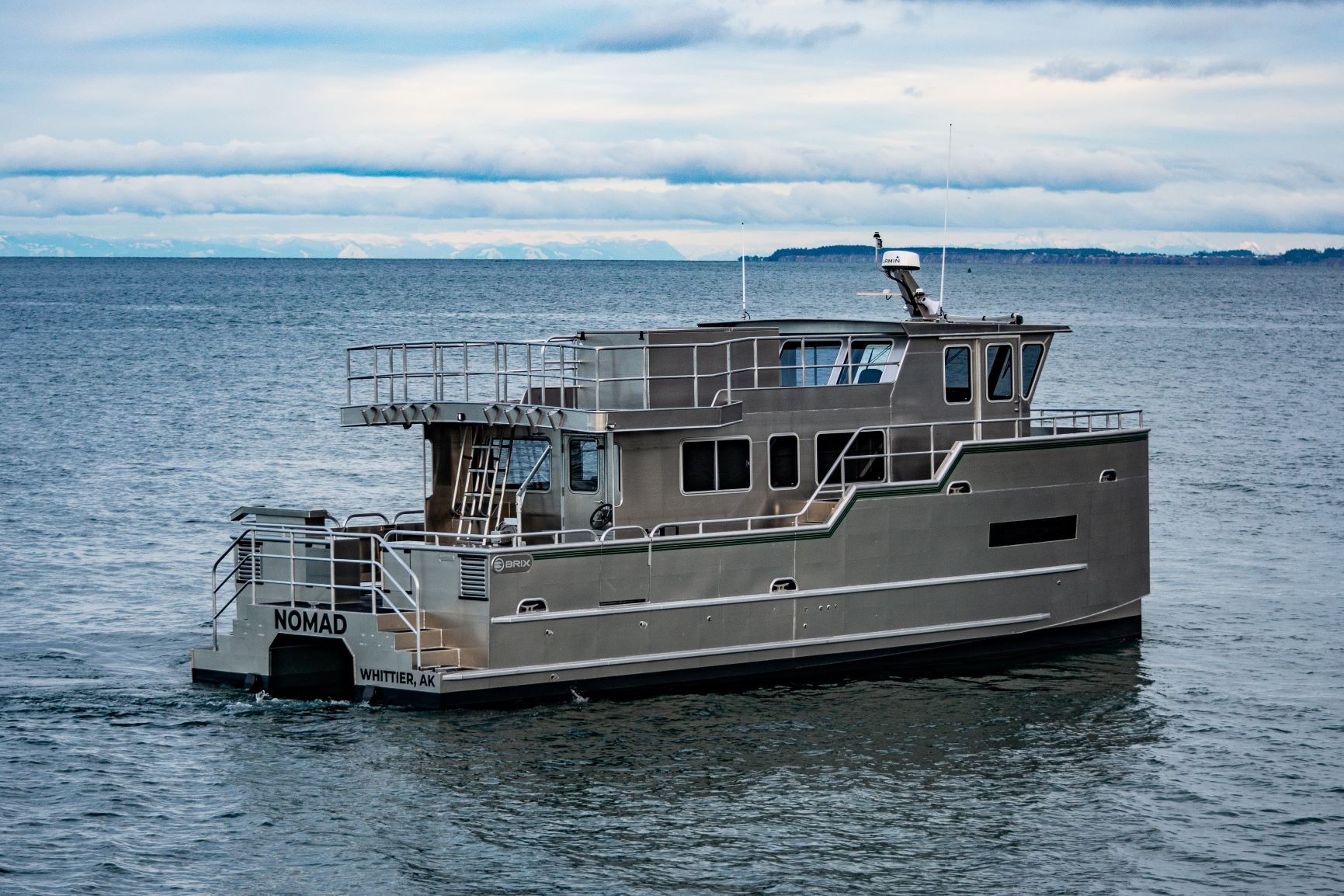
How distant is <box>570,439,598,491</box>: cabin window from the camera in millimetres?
20594

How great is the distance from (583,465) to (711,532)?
1830 millimetres

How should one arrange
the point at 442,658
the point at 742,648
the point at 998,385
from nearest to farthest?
1. the point at 442,658
2. the point at 742,648
3. the point at 998,385

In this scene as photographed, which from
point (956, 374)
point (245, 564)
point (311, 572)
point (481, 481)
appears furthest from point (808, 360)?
point (245, 564)

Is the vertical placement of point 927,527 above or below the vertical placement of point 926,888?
above

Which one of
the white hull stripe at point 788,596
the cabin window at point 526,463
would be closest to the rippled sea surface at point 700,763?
the white hull stripe at point 788,596

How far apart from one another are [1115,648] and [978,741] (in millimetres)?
4977

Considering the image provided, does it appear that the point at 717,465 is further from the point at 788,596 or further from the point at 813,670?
the point at 813,670

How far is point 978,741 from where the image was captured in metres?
18.9

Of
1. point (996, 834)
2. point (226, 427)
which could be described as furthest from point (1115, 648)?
point (226, 427)

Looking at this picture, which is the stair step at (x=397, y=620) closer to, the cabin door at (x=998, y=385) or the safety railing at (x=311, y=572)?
the safety railing at (x=311, y=572)

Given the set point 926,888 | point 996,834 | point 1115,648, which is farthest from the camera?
point 1115,648

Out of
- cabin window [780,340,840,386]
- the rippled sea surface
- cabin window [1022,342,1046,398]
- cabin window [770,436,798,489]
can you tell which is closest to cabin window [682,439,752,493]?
cabin window [770,436,798,489]

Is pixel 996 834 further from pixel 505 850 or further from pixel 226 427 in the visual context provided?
pixel 226 427

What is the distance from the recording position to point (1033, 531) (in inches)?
875
